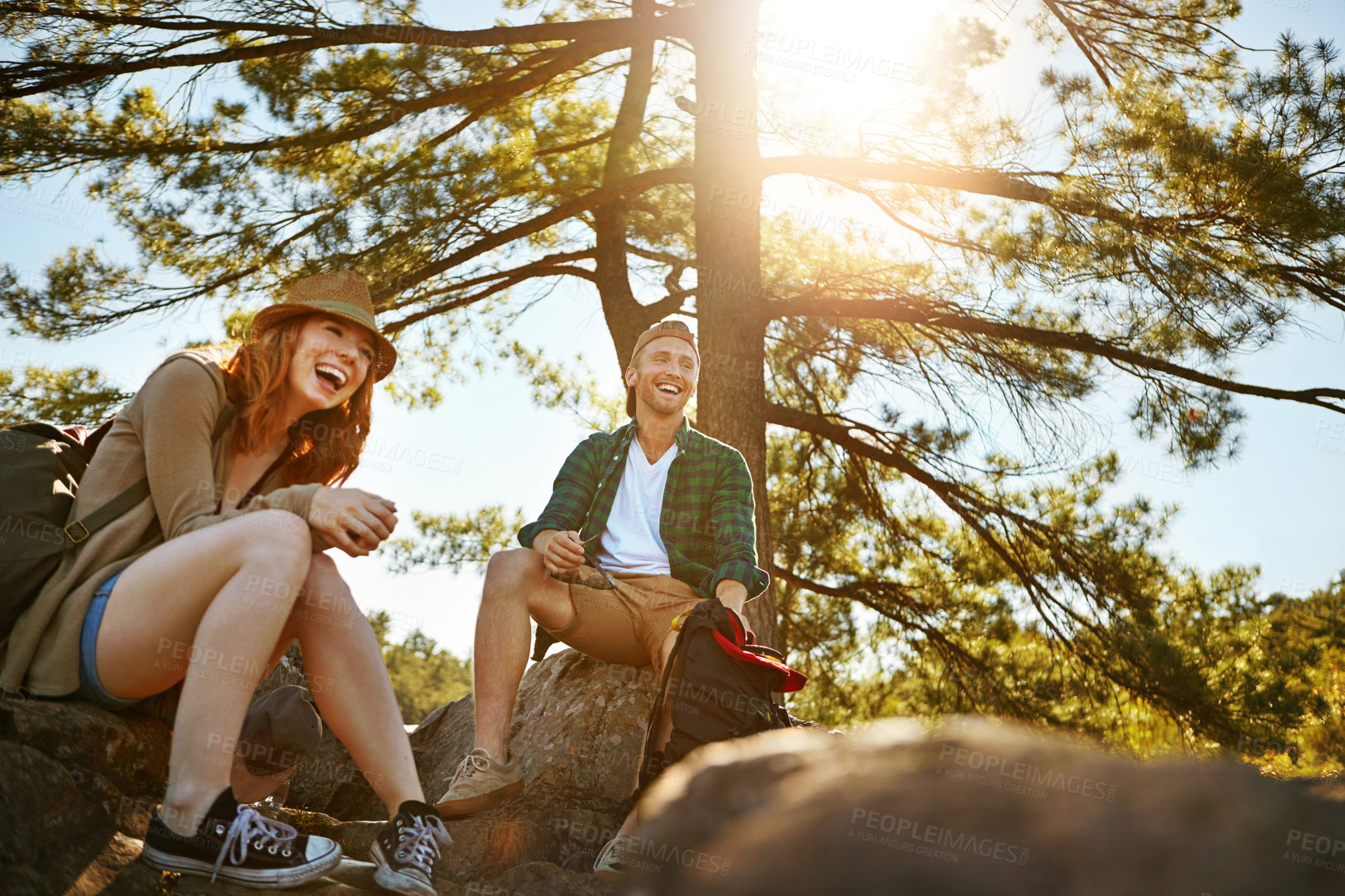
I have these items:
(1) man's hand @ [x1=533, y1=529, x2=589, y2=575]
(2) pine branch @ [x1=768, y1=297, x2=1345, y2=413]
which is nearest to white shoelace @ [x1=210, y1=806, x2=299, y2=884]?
(1) man's hand @ [x1=533, y1=529, x2=589, y2=575]

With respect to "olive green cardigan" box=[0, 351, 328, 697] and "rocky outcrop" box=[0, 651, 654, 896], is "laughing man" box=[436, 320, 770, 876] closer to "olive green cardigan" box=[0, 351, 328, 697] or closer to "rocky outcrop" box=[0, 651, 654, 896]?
"rocky outcrop" box=[0, 651, 654, 896]

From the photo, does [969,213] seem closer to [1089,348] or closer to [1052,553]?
[1089,348]

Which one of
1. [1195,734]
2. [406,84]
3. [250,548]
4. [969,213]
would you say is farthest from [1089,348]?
[250,548]

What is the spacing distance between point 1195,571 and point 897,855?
5.54 metres

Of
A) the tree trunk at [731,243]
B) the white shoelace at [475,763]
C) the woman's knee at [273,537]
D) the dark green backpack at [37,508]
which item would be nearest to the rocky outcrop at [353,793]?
the white shoelace at [475,763]

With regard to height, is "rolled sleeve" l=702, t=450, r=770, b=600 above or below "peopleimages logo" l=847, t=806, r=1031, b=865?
above

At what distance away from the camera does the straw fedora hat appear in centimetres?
232

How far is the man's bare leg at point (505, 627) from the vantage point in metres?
2.70

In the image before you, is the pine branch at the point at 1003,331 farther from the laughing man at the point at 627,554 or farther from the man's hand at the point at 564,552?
the man's hand at the point at 564,552

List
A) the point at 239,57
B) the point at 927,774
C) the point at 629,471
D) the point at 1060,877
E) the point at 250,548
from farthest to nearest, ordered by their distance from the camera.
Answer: the point at 239,57, the point at 629,471, the point at 250,548, the point at 927,774, the point at 1060,877

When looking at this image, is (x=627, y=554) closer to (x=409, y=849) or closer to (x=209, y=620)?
(x=409, y=849)

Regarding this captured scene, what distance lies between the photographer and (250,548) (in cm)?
182

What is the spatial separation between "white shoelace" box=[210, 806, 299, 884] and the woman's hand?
0.50 m

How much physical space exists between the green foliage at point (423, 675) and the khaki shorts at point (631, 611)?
2379cm
